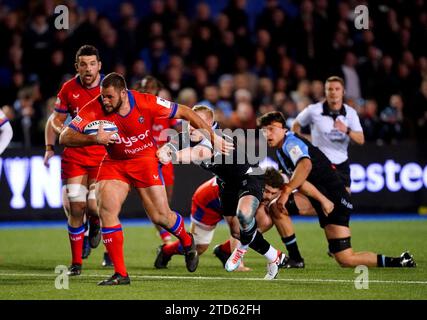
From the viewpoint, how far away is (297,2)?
2128 cm

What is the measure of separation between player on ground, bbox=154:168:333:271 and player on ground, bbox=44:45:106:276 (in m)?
1.06

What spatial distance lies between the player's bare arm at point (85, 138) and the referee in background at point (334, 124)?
4.14 m

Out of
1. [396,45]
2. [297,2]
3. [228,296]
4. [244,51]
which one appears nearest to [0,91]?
[244,51]

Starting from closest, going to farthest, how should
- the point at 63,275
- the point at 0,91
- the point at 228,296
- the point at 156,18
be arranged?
1. the point at 228,296
2. the point at 63,275
3. the point at 0,91
4. the point at 156,18

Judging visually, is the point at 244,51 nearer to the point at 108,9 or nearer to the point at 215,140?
the point at 108,9

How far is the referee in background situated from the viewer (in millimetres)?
12617

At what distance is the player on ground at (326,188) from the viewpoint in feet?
34.7

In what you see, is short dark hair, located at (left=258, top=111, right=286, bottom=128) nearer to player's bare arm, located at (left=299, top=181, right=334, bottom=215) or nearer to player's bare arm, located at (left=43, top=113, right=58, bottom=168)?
player's bare arm, located at (left=299, top=181, right=334, bottom=215)

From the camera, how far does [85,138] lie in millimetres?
9305

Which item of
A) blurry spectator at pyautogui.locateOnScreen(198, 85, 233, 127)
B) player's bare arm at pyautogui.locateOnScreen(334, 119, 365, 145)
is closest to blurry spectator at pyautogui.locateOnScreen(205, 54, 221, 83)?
blurry spectator at pyautogui.locateOnScreen(198, 85, 233, 127)

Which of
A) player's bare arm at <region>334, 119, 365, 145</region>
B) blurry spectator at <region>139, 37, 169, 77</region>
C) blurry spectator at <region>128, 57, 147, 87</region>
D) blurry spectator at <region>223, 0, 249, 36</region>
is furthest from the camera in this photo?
blurry spectator at <region>223, 0, 249, 36</region>

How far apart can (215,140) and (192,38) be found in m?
10.6

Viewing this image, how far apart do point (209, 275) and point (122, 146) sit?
1.83 meters

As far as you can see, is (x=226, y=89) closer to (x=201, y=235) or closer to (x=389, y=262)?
(x=201, y=235)
